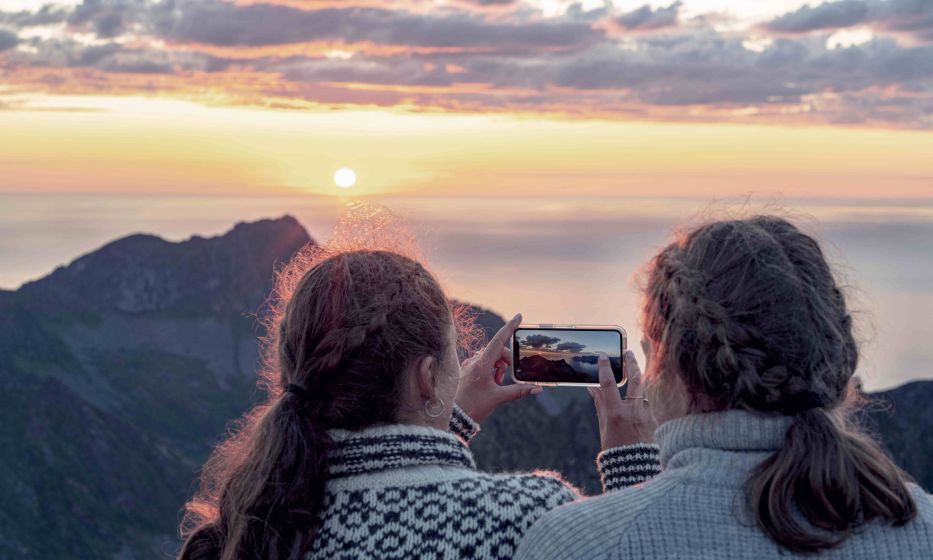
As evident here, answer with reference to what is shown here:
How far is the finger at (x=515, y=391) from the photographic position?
450 centimetres

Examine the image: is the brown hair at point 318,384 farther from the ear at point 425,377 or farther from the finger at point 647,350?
the finger at point 647,350

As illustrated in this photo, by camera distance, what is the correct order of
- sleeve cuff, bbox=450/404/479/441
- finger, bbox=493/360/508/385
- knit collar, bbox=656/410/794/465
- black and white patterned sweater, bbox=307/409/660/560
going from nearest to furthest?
knit collar, bbox=656/410/794/465
black and white patterned sweater, bbox=307/409/660/560
sleeve cuff, bbox=450/404/479/441
finger, bbox=493/360/508/385

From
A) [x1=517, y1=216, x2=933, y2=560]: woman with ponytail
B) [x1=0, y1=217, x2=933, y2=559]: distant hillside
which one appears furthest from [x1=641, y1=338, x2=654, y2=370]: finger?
[x1=0, y1=217, x2=933, y2=559]: distant hillside

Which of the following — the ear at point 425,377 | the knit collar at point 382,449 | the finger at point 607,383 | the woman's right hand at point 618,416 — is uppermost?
the ear at point 425,377

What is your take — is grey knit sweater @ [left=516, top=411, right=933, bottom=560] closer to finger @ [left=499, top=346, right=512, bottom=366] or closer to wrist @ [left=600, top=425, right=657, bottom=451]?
wrist @ [left=600, top=425, right=657, bottom=451]

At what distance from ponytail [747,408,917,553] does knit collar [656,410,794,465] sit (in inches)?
1.6

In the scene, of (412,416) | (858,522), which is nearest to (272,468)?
(412,416)

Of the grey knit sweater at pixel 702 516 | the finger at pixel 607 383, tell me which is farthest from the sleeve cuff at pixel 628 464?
the grey knit sweater at pixel 702 516

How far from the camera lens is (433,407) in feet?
11.4

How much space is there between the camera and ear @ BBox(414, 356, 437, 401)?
3.39 m

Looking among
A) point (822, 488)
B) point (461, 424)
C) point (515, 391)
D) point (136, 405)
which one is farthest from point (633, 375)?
point (136, 405)

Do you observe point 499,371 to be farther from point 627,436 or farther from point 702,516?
point 702,516

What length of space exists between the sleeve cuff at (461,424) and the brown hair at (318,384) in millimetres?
835

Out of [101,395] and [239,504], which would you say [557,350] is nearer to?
[239,504]
